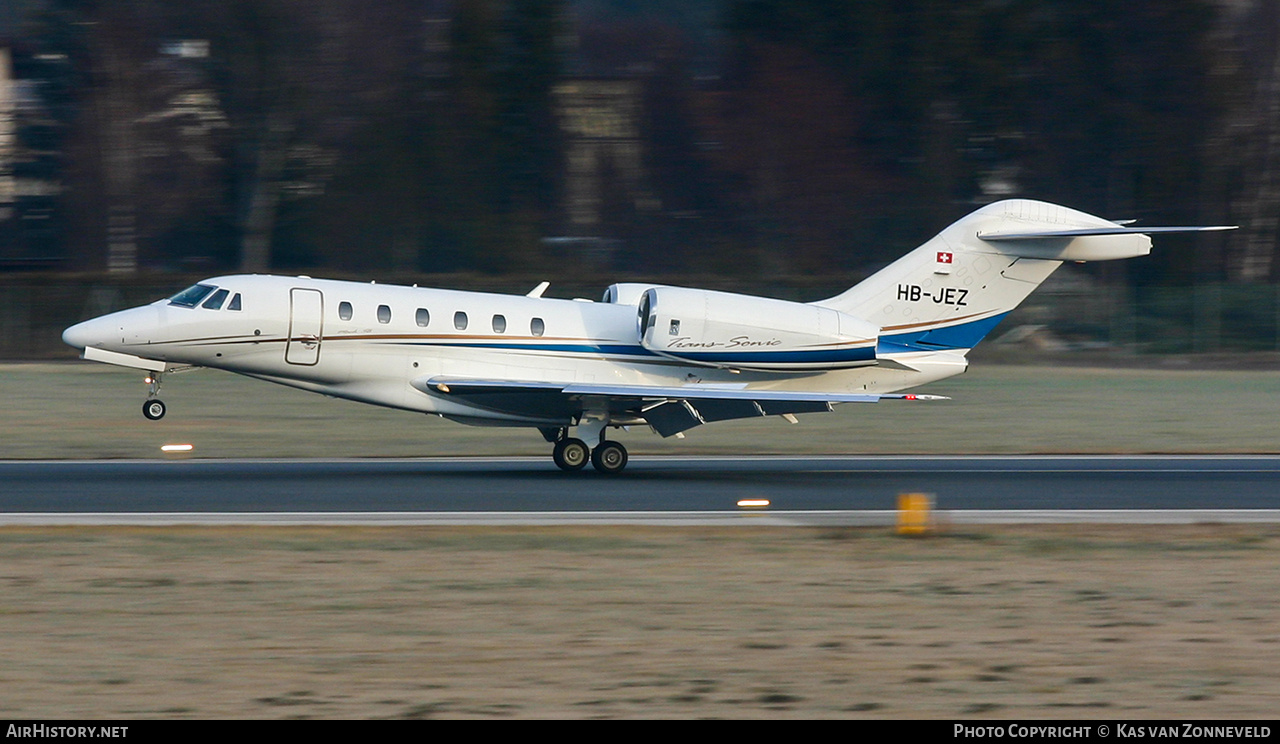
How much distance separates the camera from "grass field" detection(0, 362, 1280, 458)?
23.9m

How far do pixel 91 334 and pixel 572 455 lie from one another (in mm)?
6819

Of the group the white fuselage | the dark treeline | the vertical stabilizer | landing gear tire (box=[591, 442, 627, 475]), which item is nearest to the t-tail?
the vertical stabilizer

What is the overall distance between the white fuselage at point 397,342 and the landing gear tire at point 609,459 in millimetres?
898

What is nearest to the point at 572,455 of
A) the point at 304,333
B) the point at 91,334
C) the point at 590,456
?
the point at 590,456

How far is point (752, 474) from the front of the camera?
20516 mm

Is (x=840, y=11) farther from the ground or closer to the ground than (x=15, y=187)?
farther from the ground

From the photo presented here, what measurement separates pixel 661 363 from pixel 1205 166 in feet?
142

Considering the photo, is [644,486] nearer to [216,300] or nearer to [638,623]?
[216,300]

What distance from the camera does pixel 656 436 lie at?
26.7 metres

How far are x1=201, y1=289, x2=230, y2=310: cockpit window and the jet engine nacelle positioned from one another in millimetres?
5842

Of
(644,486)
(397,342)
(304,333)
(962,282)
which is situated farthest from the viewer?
(962,282)

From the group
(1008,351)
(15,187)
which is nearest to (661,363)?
(1008,351)

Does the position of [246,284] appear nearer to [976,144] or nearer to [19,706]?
[19,706]

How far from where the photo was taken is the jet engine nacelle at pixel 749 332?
19.6 metres
